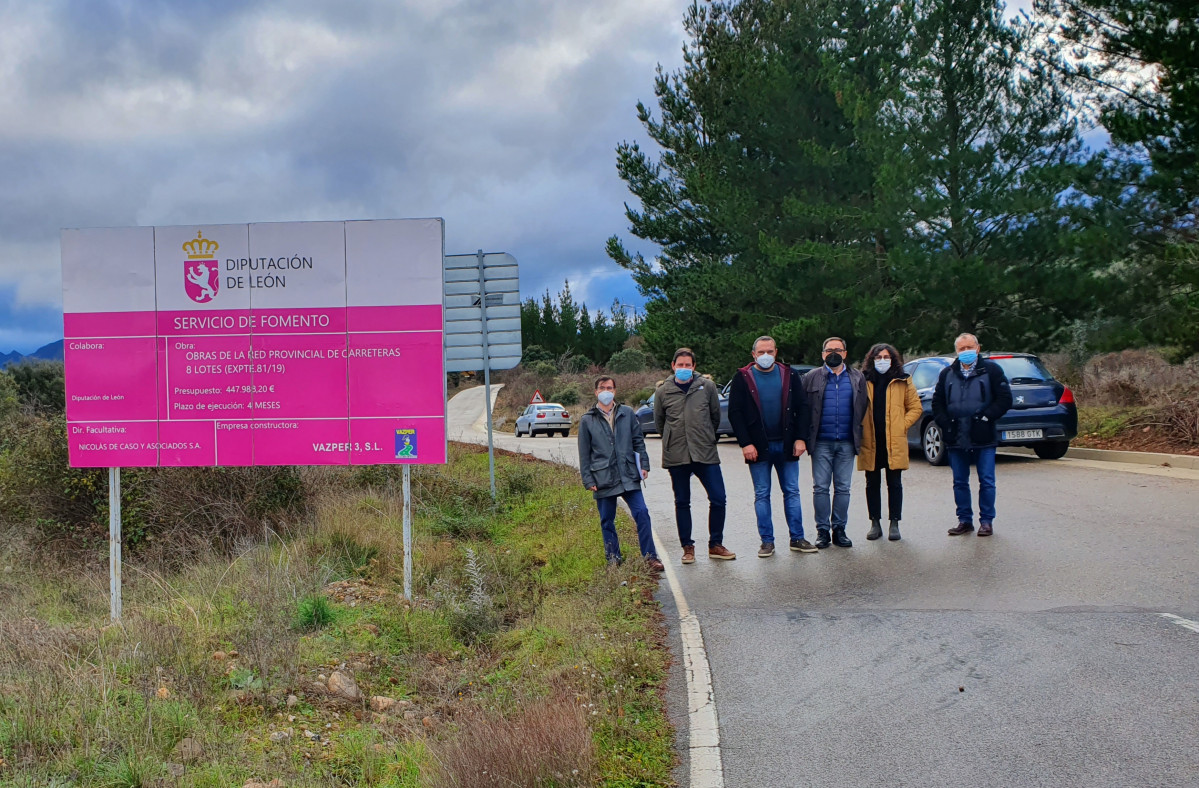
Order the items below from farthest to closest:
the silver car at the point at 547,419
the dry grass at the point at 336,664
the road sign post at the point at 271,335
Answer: the silver car at the point at 547,419 < the road sign post at the point at 271,335 < the dry grass at the point at 336,664

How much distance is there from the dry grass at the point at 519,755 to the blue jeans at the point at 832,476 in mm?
5512

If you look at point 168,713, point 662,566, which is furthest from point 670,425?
point 168,713

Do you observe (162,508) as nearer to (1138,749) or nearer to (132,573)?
(132,573)

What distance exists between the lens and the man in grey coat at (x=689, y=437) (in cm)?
905

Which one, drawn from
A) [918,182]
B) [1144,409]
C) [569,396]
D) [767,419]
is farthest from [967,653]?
[569,396]

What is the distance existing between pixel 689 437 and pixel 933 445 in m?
8.02

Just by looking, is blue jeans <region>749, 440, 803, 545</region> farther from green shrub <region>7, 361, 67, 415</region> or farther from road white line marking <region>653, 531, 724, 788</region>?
green shrub <region>7, 361, 67, 415</region>

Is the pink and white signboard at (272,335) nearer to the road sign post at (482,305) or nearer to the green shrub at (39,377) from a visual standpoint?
the road sign post at (482,305)

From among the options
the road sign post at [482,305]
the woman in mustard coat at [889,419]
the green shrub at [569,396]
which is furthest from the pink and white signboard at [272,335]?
the green shrub at [569,396]

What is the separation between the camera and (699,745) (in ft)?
15.5

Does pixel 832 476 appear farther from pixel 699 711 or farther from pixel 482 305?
pixel 482 305

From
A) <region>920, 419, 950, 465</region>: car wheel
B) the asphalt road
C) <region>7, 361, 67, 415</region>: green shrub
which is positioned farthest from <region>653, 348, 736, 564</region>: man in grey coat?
<region>7, 361, 67, 415</region>: green shrub

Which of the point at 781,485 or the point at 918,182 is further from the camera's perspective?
the point at 918,182

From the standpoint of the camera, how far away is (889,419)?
9.66 meters
